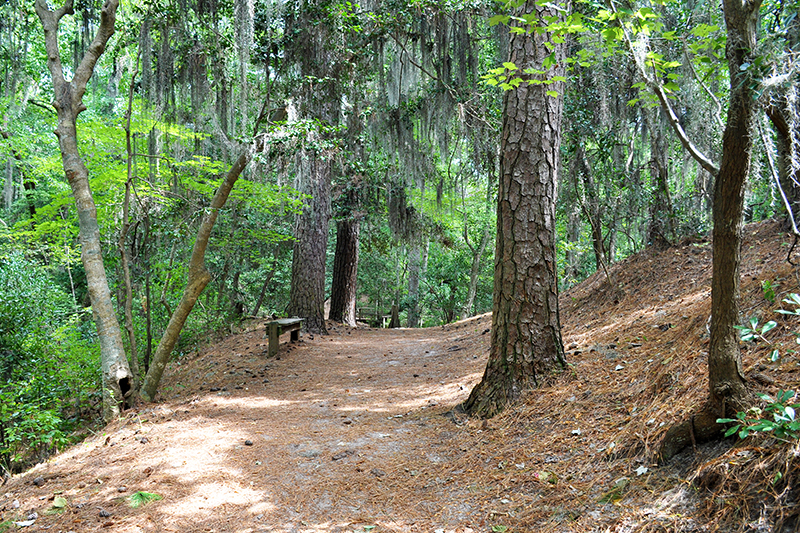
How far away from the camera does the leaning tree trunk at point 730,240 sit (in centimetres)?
193

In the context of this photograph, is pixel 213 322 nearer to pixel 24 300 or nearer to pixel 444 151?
pixel 24 300

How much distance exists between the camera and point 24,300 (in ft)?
21.5

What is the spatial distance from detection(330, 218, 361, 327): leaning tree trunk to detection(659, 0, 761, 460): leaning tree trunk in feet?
30.3

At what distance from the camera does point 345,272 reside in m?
11.2

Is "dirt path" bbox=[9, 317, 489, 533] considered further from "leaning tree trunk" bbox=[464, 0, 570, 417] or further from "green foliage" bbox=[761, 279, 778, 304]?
"green foliage" bbox=[761, 279, 778, 304]

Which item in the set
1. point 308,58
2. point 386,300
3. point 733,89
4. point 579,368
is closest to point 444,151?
point 308,58

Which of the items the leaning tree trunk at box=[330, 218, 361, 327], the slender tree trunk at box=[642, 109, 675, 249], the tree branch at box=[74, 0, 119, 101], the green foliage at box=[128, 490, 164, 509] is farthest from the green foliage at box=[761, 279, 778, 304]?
the leaning tree trunk at box=[330, 218, 361, 327]

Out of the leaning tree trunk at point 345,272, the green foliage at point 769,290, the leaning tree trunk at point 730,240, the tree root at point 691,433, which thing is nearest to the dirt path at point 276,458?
the tree root at point 691,433

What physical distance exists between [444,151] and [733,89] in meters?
7.20

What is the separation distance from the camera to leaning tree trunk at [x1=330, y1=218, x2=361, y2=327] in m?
11.1

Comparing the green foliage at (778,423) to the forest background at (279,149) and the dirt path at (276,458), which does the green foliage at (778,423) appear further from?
the forest background at (279,149)

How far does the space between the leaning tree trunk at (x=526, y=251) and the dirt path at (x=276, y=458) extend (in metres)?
0.66

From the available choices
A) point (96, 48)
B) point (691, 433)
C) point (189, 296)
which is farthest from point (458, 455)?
point (96, 48)

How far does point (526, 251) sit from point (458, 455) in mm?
1587
